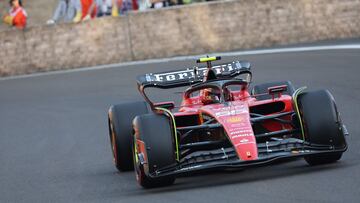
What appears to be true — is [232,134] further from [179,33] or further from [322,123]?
[179,33]

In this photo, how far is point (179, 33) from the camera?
26.1m

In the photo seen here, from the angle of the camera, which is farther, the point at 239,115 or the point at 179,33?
the point at 179,33

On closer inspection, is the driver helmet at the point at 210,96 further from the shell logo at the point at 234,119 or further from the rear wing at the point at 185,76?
the shell logo at the point at 234,119

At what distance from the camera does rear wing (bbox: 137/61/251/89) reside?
10.8 m

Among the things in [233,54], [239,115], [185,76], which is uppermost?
[185,76]

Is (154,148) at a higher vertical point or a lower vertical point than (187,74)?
lower

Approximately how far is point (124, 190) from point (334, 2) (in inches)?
654

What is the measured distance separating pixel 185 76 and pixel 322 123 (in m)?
1.98

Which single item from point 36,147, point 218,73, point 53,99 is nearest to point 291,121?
point 218,73

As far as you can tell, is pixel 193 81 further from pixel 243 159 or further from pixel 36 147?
pixel 36 147

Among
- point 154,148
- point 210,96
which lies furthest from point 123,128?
point 154,148

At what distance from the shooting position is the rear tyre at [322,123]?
9.45 metres

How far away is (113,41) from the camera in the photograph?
2619 cm

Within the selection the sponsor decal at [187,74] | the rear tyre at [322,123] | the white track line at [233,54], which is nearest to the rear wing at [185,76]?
the sponsor decal at [187,74]
